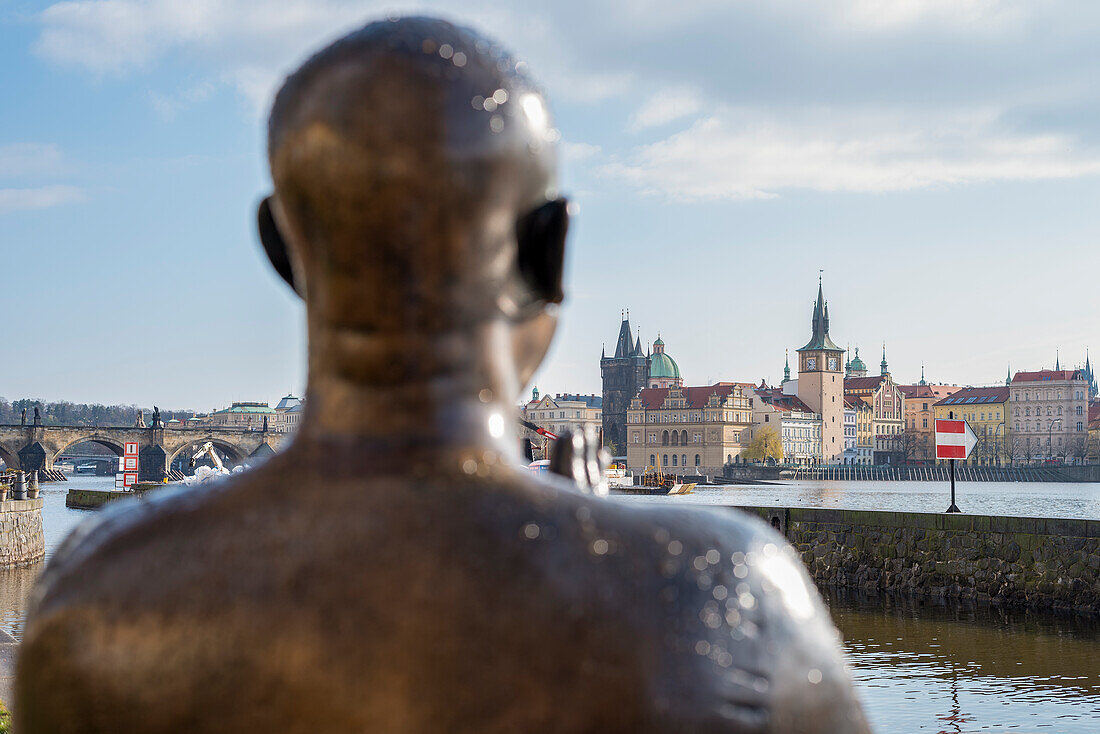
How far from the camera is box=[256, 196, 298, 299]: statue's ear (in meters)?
1.22

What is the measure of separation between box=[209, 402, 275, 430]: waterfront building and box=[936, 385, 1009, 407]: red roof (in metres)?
98.4

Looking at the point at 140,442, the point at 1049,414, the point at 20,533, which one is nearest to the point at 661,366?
the point at 1049,414


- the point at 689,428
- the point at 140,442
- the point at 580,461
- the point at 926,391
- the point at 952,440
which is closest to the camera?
the point at 580,461

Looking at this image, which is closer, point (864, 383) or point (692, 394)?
point (692, 394)

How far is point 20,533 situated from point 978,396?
14920cm

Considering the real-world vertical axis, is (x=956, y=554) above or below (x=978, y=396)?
below

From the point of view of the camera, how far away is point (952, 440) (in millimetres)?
26641

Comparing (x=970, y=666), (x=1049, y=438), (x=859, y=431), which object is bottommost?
(x=970, y=666)

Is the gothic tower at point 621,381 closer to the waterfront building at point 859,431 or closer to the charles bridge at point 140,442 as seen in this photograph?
the waterfront building at point 859,431

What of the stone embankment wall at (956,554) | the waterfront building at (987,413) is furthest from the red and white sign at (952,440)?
the waterfront building at (987,413)

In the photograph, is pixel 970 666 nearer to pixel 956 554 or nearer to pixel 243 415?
pixel 956 554

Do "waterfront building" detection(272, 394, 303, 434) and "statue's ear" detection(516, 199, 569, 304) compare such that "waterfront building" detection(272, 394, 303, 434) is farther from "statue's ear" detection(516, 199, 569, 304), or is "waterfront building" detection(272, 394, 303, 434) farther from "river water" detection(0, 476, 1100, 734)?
"statue's ear" detection(516, 199, 569, 304)

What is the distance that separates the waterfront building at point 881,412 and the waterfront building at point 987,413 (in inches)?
219

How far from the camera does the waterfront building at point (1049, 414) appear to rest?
15312 centimetres
